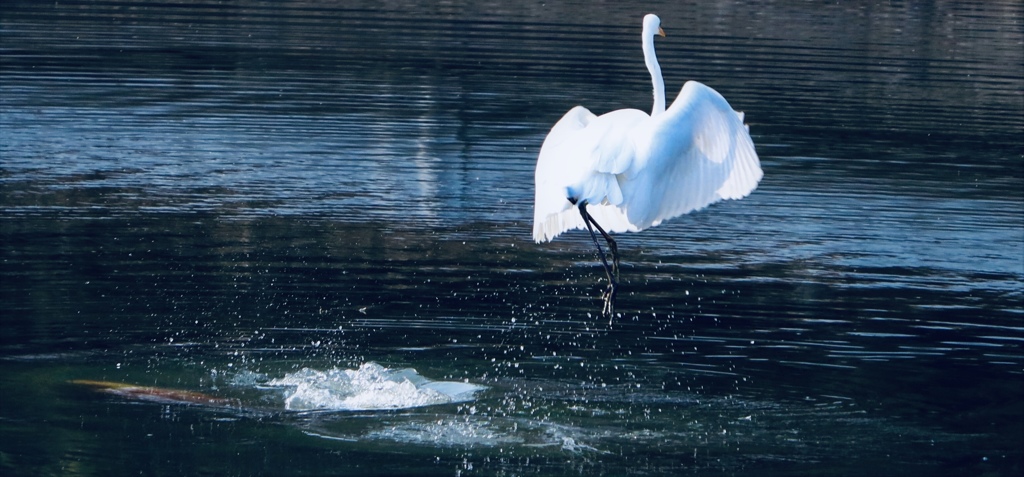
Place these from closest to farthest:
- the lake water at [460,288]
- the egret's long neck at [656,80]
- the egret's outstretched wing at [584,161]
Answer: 1. the egret's outstretched wing at [584,161]
2. the lake water at [460,288]
3. the egret's long neck at [656,80]

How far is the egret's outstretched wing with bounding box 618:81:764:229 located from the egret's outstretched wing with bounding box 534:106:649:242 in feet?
0.39

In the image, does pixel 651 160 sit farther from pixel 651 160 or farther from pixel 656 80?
pixel 656 80

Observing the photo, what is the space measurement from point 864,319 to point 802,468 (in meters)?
3.09

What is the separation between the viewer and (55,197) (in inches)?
555

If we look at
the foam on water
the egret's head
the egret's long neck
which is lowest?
the foam on water

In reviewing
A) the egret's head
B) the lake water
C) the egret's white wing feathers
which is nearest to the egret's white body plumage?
the egret's white wing feathers

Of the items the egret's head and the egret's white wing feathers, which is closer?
the egret's white wing feathers

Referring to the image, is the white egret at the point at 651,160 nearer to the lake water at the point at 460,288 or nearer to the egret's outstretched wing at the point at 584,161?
the egret's outstretched wing at the point at 584,161

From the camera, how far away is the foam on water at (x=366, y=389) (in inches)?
365

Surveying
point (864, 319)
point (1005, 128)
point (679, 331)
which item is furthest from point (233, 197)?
point (1005, 128)

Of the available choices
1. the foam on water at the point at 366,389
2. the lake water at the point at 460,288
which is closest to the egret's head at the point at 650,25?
the lake water at the point at 460,288

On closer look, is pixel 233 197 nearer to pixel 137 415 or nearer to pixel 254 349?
pixel 254 349

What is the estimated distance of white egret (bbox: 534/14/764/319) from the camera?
8.48 metres

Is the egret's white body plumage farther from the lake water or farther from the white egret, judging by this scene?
the lake water
